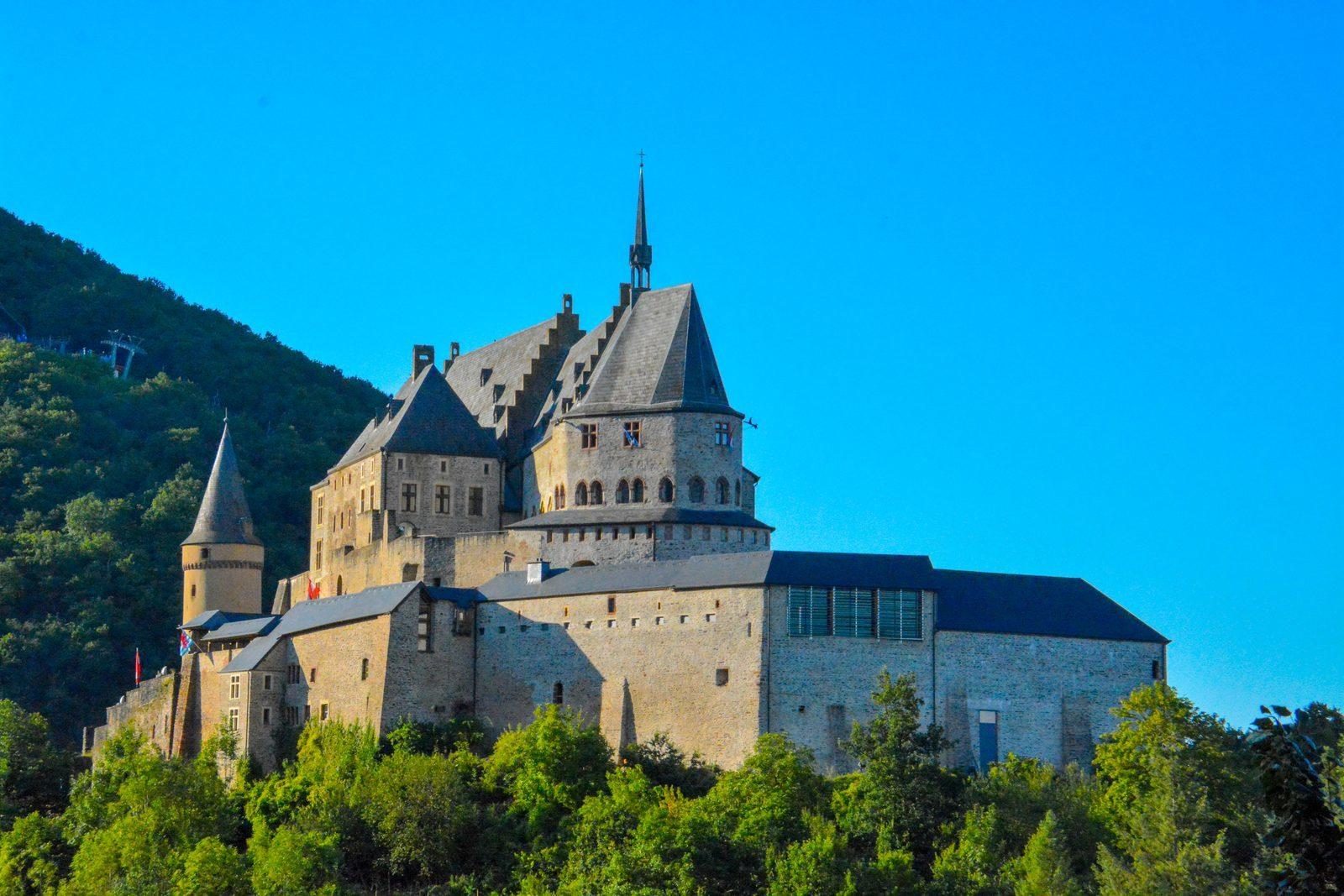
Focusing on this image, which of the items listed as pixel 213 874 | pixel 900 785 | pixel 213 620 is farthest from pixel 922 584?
pixel 213 620

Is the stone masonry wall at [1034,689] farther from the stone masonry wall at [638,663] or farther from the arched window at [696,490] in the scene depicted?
the arched window at [696,490]

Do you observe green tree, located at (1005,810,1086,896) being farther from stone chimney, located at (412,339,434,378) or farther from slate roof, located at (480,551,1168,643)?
stone chimney, located at (412,339,434,378)

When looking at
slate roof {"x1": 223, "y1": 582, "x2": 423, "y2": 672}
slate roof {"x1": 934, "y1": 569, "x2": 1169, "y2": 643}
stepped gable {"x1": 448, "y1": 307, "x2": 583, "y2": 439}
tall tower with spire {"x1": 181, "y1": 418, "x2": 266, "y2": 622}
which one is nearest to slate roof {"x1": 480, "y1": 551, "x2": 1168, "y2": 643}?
slate roof {"x1": 934, "y1": 569, "x2": 1169, "y2": 643}

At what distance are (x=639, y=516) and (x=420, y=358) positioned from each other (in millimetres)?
16997

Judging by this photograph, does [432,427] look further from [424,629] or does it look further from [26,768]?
[26,768]

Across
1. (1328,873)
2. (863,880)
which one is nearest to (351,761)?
(863,880)

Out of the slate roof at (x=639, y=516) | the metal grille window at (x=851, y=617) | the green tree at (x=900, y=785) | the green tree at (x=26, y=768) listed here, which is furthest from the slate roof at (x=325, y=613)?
the green tree at (x=900, y=785)

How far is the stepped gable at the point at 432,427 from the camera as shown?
244 ft

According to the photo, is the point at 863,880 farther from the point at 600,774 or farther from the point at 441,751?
the point at 441,751

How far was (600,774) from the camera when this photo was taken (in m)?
59.5

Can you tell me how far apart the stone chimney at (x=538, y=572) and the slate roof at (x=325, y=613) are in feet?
10.2

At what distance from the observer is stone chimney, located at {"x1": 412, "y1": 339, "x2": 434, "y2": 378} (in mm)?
81438

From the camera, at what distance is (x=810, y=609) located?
59.9 m

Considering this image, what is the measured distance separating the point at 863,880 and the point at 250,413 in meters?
65.9
